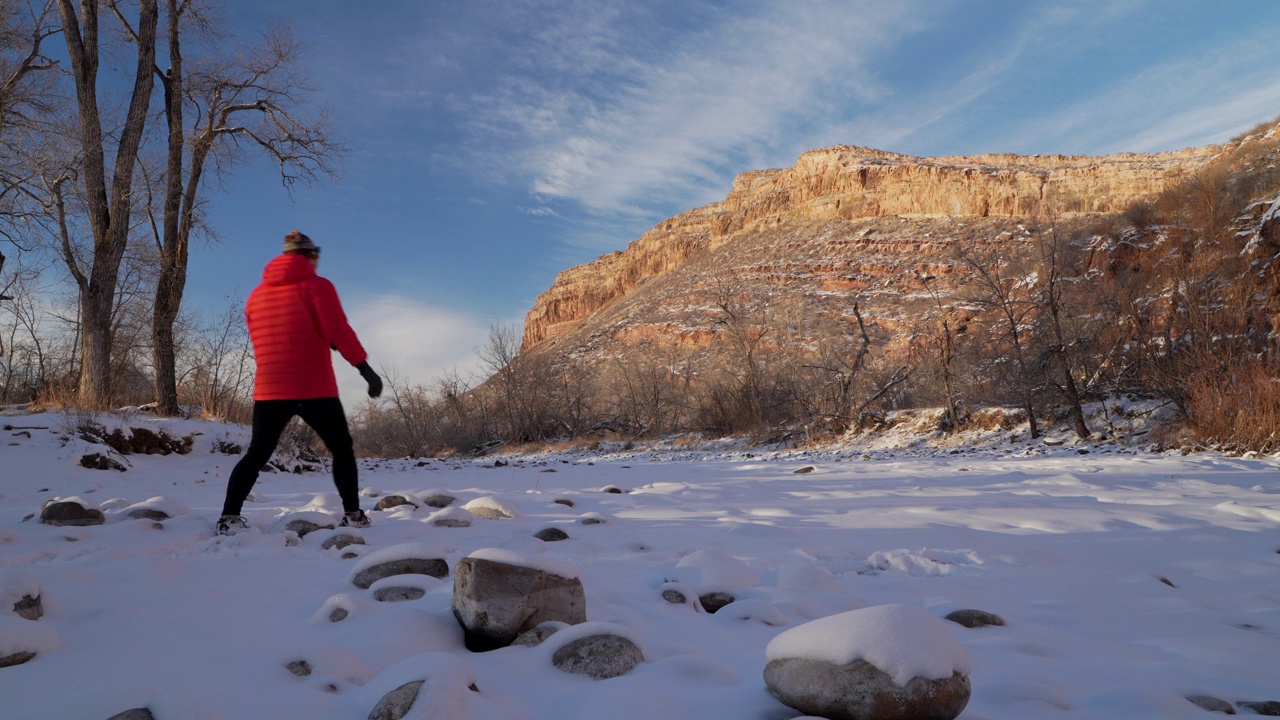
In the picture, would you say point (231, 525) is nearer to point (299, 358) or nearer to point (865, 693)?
point (299, 358)

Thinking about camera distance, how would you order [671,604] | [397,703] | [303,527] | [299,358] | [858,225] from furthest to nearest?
[858,225], [299,358], [303,527], [671,604], [397,703]

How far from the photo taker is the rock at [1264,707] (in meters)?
1.70

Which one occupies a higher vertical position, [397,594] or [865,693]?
[397,594]

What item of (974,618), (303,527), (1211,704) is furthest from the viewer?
(303,527)

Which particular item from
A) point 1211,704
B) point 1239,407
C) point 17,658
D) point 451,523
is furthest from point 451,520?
point 1239,407

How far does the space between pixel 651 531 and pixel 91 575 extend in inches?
110

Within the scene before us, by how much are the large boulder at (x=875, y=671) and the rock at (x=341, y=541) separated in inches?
102

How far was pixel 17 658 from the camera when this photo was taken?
1.74 metres

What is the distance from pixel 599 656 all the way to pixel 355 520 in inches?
108

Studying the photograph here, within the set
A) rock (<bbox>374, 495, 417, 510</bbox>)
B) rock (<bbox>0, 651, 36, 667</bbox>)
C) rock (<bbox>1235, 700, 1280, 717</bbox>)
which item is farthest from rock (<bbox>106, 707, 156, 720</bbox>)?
rock (<bbox>374, 495, 417, 510</bbox>)

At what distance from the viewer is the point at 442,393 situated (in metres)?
25.6

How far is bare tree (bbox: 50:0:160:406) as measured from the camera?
9711mm

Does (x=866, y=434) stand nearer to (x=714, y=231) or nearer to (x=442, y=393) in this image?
(x=442, y=393)

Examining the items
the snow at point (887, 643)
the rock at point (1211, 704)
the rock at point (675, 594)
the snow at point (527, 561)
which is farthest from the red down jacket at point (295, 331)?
the rock at point (1211, 704)
